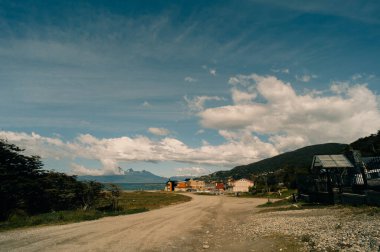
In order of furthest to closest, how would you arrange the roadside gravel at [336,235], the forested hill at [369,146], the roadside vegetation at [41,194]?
1. the forested hill at [369,146]
2. the roadside vegetation at [41,194]
3. the roadside gravel at [336,235]

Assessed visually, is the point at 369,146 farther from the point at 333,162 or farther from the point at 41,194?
the point at 41,194

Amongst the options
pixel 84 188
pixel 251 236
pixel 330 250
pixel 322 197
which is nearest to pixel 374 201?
pixel 322 197

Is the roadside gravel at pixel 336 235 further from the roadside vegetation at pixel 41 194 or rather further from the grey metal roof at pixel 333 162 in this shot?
the roadside vegetation at pixel 41 194

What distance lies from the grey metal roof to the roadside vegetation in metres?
27.6

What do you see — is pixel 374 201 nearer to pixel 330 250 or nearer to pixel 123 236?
pixel 330 250

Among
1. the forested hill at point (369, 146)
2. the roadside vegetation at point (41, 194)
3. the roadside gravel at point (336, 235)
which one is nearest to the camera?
the roadside gravel at point (336, 235)

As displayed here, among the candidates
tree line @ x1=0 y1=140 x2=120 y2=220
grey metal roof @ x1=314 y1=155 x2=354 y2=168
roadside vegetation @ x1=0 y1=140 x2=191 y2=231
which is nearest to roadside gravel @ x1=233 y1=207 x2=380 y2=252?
grey metal roof @ x1=314 y1=155 x2=354 y2=168

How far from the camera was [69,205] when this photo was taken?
150 feet

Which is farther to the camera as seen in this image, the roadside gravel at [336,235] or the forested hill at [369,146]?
the forested hill at [369,146]

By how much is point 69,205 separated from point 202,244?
113ft

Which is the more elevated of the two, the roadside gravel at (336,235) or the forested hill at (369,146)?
the forested hill at (369,146)

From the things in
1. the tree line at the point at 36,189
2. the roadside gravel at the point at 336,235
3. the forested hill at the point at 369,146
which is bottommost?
the roadside gravel at the point at 336,235

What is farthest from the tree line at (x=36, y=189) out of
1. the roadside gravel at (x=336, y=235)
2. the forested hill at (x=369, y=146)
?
the forested hill at (x=369, y=146)

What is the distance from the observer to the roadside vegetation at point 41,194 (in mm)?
34656
